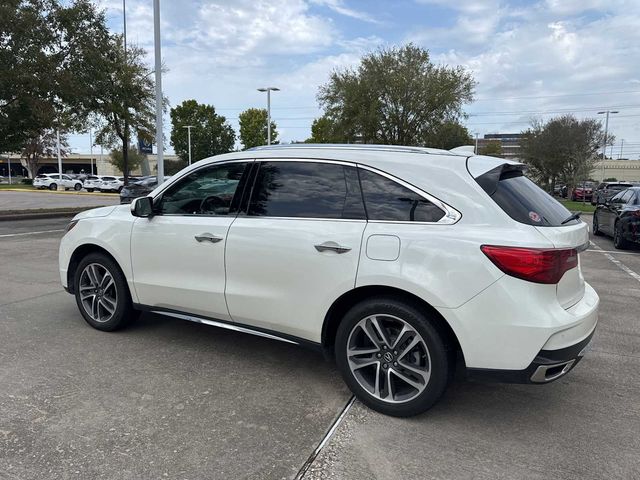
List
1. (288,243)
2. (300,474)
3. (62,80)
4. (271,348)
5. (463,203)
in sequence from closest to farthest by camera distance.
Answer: (300,474) → (463,203) → (288,243) → (271,348) → (62,80)

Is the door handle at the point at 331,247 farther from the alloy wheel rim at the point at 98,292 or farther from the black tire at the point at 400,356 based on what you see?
the alloy wheel rim at the point at 98,292

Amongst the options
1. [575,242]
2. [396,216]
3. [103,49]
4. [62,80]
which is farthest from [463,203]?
[103,49]

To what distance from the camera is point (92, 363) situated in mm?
4137

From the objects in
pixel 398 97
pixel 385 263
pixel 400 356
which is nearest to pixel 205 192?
pixel 385 263

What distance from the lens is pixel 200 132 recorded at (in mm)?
77312

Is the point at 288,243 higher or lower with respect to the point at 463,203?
lower

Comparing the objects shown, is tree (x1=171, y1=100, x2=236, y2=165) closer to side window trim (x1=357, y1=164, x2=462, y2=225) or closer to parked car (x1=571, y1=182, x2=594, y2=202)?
parked car (x1=571, y1=182, x2=594, y2=202)

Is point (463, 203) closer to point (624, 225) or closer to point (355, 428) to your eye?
point (355, 428)

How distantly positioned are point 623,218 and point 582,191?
3024 centimetres

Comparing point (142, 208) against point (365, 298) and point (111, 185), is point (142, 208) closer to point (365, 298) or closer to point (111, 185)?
point (365, 298)

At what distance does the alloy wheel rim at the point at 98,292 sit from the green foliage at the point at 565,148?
37.1m

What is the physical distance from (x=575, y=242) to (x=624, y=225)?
9566mm

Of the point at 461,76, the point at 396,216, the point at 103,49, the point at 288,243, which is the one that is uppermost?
the point at 461,76

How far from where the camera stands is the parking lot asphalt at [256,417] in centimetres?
280
